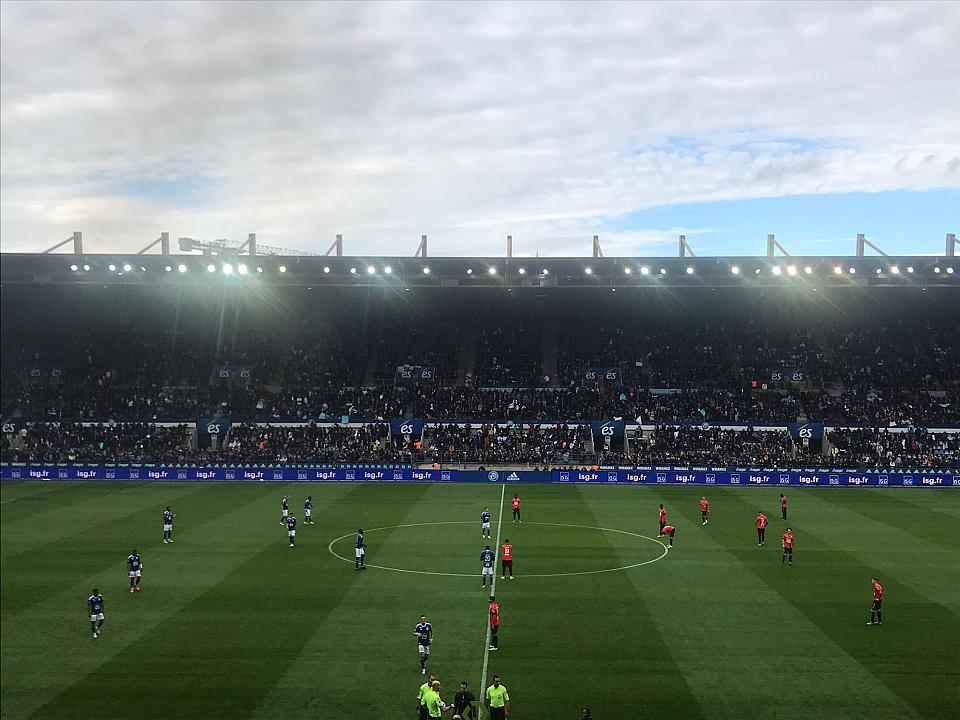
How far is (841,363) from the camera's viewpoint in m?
72.9

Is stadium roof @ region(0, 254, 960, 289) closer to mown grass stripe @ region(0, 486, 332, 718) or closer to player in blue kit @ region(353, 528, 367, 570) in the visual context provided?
mown grass stripe @ region(0, 486, 332, 718)

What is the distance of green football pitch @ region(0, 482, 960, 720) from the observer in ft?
65.0

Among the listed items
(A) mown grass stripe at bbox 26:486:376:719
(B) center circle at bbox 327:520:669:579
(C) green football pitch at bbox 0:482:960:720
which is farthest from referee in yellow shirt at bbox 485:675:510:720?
(B) center circle at bbox 327:520:669:579

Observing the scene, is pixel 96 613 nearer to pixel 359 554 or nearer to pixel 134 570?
pixel 134 570

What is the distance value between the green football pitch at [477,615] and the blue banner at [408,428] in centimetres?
2159

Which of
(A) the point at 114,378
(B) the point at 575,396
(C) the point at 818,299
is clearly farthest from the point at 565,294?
(A) the point at 114,378

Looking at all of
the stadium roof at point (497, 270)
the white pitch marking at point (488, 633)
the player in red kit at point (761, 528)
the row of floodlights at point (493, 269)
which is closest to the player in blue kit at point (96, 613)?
the white pitch marking at point (488, 633)

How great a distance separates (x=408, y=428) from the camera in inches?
2603

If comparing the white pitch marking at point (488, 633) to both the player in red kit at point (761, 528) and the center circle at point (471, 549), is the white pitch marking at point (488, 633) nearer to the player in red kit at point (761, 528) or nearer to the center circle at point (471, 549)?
the center circle at point (471, 549)

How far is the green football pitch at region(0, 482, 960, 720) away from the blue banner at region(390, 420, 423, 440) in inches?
850

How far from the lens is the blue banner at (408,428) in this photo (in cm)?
6594

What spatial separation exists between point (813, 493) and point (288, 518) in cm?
3235

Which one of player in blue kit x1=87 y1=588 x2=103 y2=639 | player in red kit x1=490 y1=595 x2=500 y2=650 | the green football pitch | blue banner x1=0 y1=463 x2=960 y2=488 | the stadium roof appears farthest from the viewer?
the stadium roof

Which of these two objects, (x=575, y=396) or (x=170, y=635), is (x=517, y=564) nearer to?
(x=170, y=635)
